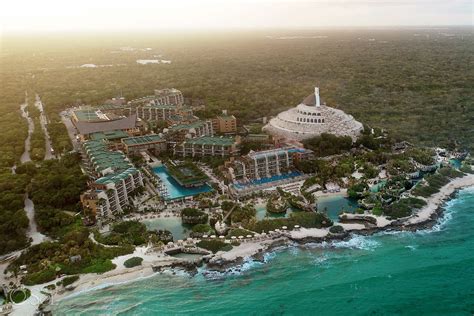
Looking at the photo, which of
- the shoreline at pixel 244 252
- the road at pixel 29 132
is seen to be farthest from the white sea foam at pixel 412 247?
the road at pixel 29 132

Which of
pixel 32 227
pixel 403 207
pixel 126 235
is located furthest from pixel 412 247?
pixel 32 227

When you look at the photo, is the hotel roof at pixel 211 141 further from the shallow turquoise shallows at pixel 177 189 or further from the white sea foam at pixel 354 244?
the white sea foam at pixel 354 244

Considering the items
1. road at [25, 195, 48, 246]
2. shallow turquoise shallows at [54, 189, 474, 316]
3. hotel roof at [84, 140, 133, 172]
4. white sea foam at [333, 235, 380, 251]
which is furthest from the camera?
hotel roof at [84, 140, 133, 172]

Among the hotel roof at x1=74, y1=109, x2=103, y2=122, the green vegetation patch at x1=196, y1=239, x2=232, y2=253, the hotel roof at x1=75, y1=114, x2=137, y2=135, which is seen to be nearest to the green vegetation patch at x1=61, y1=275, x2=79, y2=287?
the green vegetation patch at x1=196, y1=239, x2=232, y2=253

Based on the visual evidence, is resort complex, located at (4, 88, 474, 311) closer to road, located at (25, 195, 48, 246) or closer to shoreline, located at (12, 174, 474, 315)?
shoreline, located at (12, 174, 474, 315)

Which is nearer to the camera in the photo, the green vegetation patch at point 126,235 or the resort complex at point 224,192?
the resort complex at point 224,192

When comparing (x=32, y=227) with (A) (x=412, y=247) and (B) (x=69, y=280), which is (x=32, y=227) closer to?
(B) (x=69, y=280)
